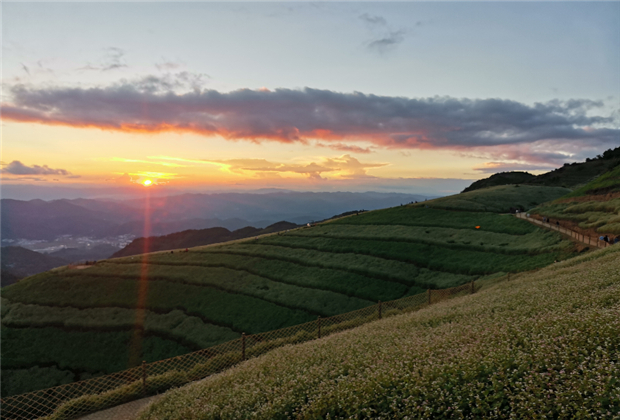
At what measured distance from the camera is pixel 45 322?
6234 cm

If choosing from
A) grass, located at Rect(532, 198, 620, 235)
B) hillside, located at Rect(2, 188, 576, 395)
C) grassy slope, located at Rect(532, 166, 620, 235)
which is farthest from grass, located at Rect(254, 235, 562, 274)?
grassy slope, located at Rect(532, 166, 620, 235)

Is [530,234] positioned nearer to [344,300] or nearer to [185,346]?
[344,300]

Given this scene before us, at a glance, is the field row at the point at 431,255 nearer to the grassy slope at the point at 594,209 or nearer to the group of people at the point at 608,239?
the group of people at the point at 608,239

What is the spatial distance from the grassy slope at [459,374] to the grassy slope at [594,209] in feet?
134

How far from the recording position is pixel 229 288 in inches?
2483

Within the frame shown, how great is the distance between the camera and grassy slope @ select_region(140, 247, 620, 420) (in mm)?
8617

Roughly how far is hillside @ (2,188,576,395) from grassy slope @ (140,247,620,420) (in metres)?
33.5

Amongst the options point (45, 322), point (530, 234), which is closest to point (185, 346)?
point (45, 322)

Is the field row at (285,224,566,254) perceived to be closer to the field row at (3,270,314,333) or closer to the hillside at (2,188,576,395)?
the hillside at (2,188,576,395)

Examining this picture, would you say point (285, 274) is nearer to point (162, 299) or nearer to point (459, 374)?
point (162, 299)

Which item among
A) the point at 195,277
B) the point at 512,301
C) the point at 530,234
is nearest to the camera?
the point at 512,301

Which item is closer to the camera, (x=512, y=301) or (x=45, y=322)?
(x=512, y=301)

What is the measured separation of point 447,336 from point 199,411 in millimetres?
10970

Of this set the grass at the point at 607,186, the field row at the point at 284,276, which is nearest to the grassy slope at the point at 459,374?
the field row at the point at 284,276
